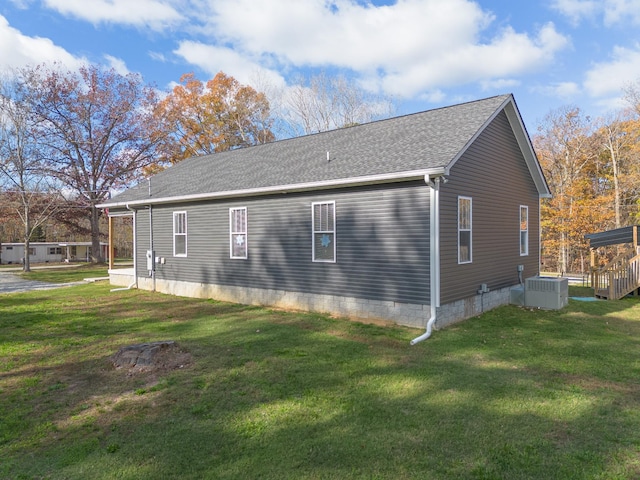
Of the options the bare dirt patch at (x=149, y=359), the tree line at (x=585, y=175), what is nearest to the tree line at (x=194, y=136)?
the tree line at (x=585, y=175)

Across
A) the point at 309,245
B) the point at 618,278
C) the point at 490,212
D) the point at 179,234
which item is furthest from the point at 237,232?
the point at 618,278

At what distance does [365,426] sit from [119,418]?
2.49 meters

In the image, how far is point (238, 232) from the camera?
10.9 metres

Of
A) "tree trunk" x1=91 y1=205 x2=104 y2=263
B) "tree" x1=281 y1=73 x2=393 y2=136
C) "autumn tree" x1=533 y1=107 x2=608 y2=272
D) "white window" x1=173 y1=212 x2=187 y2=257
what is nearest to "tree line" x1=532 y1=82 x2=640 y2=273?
"autumn tree" x1=533 y1=107 x2=608 y2=272

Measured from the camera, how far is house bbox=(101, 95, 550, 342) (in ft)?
25.7

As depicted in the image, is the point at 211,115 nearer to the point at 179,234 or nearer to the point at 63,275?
the point at 63,275

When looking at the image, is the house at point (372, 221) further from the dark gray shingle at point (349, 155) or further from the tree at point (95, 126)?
the tree at point (95, 126)

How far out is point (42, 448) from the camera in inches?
137

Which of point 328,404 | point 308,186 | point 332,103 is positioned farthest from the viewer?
point 332,103

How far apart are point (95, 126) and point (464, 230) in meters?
27.0

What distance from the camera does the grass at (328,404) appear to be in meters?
3.17

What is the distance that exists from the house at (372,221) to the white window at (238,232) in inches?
1.6

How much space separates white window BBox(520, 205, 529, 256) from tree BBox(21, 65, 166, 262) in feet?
84.1

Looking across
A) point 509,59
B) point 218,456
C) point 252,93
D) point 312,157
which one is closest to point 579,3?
point 509,59
